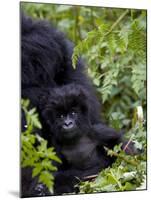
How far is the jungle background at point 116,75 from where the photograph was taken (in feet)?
9.61

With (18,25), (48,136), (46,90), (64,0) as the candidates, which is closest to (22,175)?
(48,136)

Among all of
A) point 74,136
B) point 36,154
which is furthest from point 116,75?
point 36,154

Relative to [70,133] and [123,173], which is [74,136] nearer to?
[70,133]

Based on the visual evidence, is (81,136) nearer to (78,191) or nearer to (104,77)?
(78,191)

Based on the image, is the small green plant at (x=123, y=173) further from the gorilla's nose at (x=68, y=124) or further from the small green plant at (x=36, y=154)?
the small green plant at (x=36, y=154)

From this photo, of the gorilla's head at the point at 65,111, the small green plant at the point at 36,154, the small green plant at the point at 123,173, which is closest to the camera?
the small green plant at the point at 36,154

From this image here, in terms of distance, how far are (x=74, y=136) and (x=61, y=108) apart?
159mm

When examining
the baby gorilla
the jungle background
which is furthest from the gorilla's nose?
the jungle background

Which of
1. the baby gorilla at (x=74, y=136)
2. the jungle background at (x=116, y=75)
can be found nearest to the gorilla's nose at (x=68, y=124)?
the baby gorilla at (x=74, y=136)

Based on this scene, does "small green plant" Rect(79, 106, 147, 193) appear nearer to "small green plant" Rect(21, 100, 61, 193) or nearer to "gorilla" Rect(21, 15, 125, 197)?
"gorilla" Rect(21, 15, 125, 197)

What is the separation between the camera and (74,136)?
112 inches

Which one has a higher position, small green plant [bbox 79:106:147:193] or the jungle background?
the jungle background

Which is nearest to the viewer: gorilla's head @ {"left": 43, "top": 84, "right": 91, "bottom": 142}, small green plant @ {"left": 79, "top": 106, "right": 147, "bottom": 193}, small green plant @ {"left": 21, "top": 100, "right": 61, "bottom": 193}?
small green plant @ {"left": 21, "top": 100, "right": 61, "bottom": 193}

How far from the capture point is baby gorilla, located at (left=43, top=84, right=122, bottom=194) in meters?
2.78
